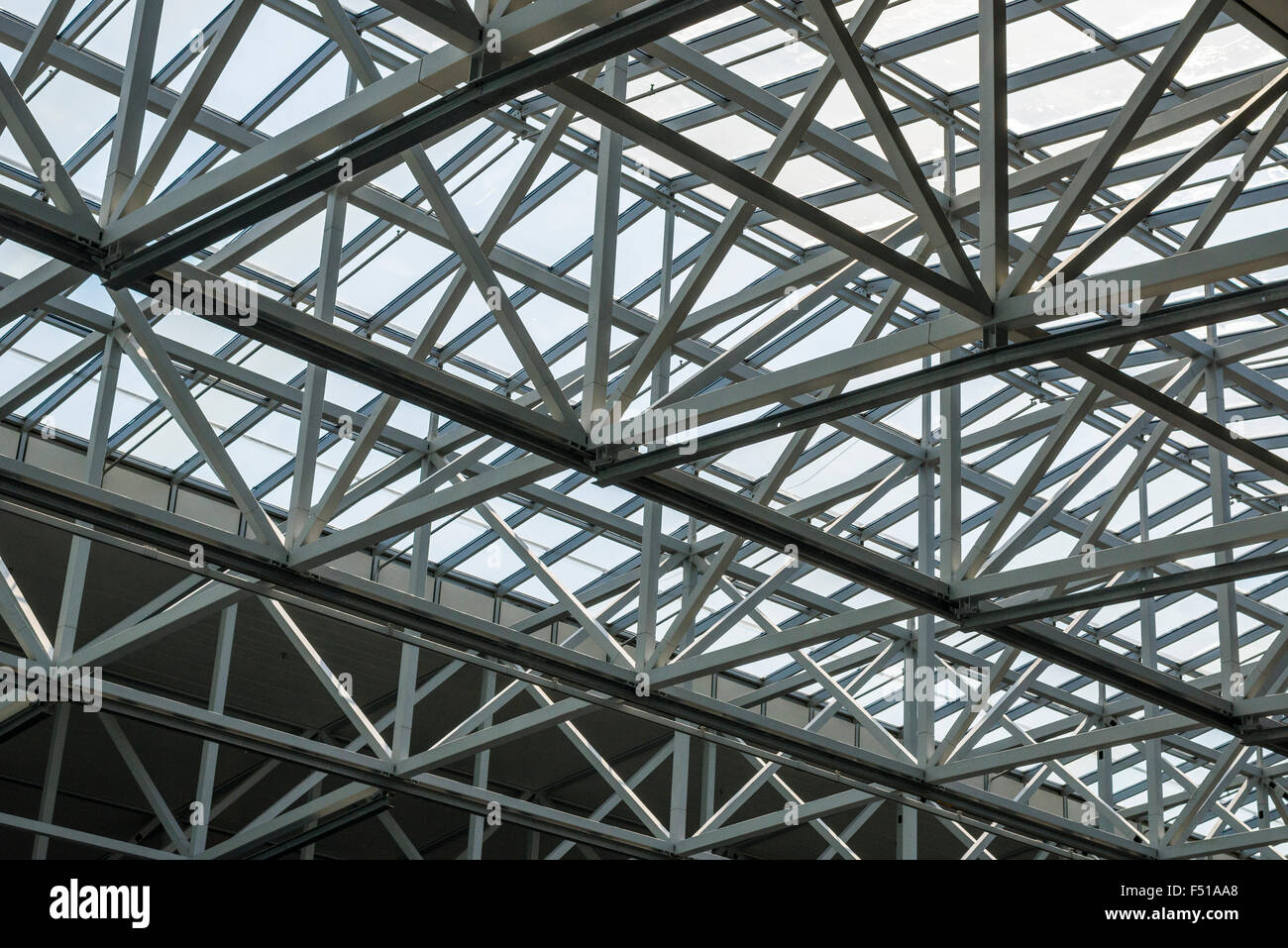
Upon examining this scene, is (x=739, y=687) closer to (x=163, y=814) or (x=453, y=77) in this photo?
(x=163, y=814)

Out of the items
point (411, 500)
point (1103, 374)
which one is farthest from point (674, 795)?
point (1103, 374)

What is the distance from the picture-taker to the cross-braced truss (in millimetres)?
13148

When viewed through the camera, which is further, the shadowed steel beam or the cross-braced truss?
the cross-braced truss

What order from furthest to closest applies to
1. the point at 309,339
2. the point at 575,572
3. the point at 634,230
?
the point at 575,572 < the point at 634,230 < the point at 309,339

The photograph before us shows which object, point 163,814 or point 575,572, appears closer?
point 163,814

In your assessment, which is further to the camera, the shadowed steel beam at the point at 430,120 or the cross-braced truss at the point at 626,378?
the cross-braced truss at the point at 626,378

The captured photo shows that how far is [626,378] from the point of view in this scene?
15148 millimetres

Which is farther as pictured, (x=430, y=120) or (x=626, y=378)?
(x=626, y=378)

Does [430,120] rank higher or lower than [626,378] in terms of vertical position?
higher

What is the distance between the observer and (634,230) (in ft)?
76.2

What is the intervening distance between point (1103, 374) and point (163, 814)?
53.3 feet

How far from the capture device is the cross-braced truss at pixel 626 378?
13.1 meters
